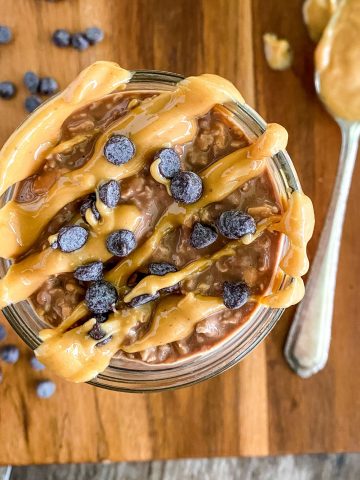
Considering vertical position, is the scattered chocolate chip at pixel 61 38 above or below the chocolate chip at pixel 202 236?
above

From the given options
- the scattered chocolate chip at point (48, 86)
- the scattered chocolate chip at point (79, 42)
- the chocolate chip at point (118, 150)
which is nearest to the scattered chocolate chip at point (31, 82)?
the scattered chocolate chip at point (48, 86)

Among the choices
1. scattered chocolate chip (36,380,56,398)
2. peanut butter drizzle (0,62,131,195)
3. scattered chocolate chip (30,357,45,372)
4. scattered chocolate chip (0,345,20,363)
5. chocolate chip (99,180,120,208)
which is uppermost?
peanut butter drizzle (0,62,131,195)

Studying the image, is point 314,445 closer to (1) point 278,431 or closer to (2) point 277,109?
(1) point 278,431

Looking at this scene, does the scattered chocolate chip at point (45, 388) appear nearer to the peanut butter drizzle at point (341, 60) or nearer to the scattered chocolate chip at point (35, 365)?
the scattered chocolate chip at point (35, 365)

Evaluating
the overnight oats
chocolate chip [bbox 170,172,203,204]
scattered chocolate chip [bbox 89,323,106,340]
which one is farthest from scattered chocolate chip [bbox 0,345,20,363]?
chocolate chip [bbox 170,172,203,204]

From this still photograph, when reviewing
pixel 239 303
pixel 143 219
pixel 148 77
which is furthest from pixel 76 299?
pixel 148 77

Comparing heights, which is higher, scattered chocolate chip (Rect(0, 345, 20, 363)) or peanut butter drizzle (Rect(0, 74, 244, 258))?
peanut butter drizzle (Rect(0, 74, 244, 258))

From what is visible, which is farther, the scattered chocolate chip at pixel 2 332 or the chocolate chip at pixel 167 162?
the scattered chocolate chip at pixel 2 332

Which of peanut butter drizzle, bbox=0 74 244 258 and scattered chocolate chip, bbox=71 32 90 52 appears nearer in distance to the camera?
peanut butter drizzle, bbox=0 74 244 258

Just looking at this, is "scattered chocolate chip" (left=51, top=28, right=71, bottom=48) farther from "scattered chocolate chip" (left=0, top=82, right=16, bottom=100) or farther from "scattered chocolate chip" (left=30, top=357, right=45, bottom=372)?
"scattered chocolate chip" (left=30, top=357, right=45, bottom=372)
